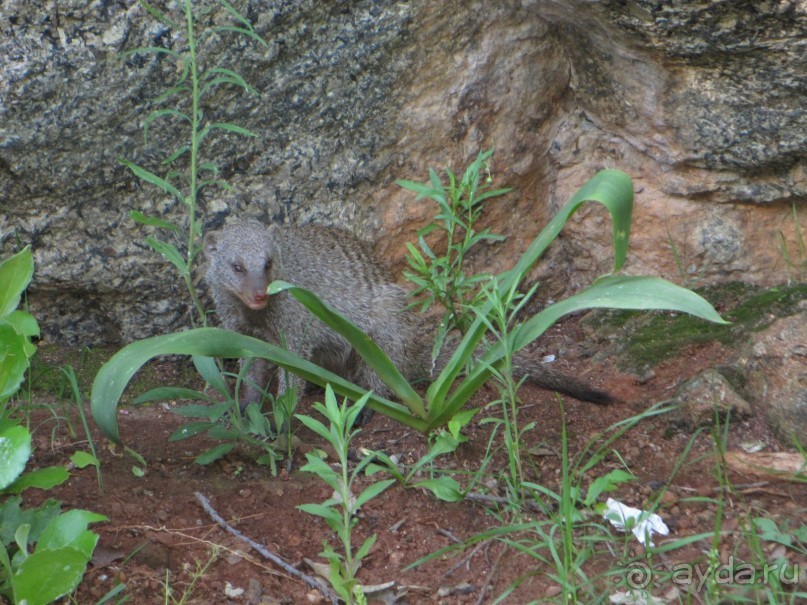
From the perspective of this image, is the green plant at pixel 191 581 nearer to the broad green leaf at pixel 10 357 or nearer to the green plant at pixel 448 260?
the broad green leaf at pixel 10 357

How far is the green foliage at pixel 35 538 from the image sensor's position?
1.71 m

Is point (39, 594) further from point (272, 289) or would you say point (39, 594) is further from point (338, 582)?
point (272, 289)

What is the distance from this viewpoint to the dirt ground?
1.98 meters

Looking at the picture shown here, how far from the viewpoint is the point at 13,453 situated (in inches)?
71.8

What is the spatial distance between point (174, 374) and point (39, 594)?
5.32 feet

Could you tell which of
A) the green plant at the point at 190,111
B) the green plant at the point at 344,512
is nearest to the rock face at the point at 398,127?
the green plant at the point at 190,111

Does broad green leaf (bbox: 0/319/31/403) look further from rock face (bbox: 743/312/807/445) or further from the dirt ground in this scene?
rock face (bbox: 743/312/807/445)

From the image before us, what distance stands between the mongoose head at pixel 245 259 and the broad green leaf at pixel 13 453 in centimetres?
115

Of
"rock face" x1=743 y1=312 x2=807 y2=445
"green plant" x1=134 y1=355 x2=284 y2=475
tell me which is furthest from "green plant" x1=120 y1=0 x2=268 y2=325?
"rock face" x1=743 y1=312 x2=807 y2=445

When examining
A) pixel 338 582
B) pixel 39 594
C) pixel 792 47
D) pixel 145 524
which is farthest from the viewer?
pixel 792 47

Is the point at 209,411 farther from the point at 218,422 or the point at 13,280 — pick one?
the point at 13,280

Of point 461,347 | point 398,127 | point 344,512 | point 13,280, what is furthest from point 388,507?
point 398,127

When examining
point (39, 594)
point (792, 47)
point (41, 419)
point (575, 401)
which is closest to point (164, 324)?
point (41, 419)

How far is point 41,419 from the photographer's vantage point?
2703mm
